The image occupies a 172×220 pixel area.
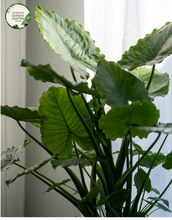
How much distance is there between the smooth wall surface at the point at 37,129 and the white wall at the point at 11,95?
1.9 inches

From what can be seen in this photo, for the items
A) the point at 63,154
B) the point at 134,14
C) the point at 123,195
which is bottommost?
the point at 123,195

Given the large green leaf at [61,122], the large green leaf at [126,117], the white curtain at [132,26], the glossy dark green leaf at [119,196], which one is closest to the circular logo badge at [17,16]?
the white curtain at [132,26]

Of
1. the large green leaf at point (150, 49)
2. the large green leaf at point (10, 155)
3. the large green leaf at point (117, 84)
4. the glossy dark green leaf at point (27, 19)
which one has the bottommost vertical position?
the large green leaf at point (10, 155)

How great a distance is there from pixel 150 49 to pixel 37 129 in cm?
91

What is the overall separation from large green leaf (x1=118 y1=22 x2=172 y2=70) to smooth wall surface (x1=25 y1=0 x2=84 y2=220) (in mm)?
618

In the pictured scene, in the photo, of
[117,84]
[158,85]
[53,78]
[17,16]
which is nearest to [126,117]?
[117,84]

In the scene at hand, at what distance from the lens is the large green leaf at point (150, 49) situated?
29.0 inches

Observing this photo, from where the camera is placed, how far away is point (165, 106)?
Answer: 3.99ft

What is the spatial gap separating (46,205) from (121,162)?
2.72 ft

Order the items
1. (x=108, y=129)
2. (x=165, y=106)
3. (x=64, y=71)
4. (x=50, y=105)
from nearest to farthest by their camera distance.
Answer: (x=108, y=129) < (x=50, y=105) < (x=165, y=106) < (x=64, y=71)

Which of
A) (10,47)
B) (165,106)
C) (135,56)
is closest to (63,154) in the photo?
(135,56)

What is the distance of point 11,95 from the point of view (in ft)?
4.37

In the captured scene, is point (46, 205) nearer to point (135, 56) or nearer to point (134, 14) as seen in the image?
point (135, 56)

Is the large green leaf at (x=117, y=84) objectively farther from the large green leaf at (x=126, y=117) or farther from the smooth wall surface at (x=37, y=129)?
the smooth wall surface at (x=37, y=129)
